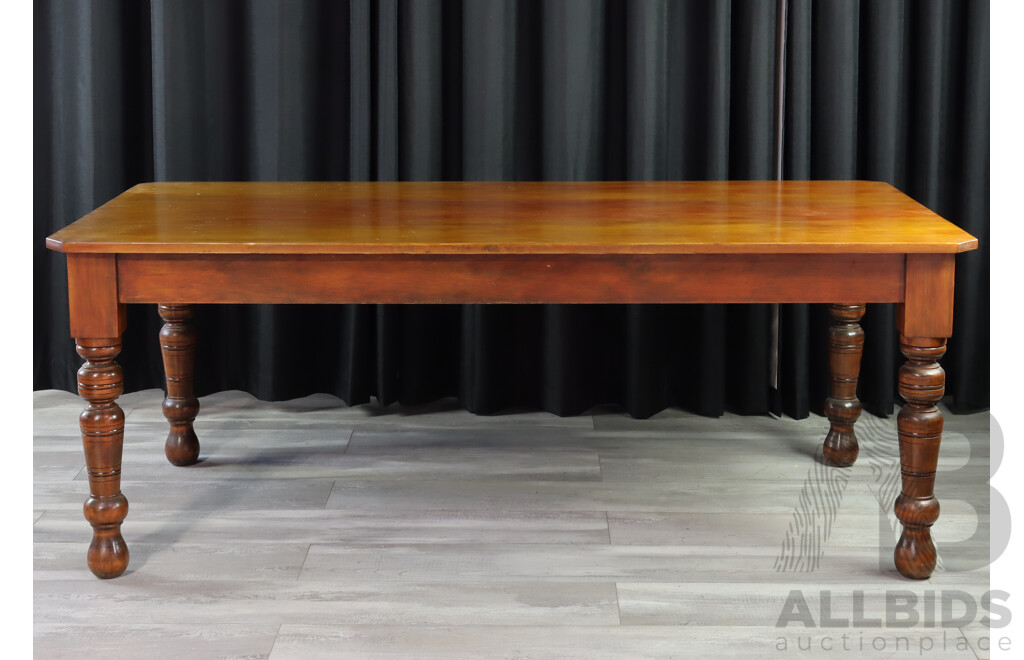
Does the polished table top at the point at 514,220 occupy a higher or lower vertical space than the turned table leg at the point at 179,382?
higher

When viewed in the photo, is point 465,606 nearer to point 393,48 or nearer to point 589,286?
point 589,286

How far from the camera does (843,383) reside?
8.66 feet

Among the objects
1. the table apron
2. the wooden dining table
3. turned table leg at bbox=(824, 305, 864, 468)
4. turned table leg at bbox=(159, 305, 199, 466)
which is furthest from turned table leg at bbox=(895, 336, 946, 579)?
turned table leg at bbox=(159, 305, 199, 466)

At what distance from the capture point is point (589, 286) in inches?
80.2

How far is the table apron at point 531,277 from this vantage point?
2.03 m

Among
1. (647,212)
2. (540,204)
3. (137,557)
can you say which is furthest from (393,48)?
(137,557)

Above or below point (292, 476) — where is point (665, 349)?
above

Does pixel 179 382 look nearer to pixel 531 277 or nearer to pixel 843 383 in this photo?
pixel 531 277

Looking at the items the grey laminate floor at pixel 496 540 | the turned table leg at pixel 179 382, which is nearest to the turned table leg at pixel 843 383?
the grey laminate floor at pixel 496 540

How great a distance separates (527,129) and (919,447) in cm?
142

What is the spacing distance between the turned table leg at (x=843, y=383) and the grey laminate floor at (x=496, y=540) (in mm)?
58

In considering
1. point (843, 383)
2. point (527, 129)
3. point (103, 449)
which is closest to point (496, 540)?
point (103, 449)

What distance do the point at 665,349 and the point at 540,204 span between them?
0.86 metres

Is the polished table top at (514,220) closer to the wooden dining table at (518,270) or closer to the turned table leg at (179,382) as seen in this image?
the wooden dining table at (518,270)
